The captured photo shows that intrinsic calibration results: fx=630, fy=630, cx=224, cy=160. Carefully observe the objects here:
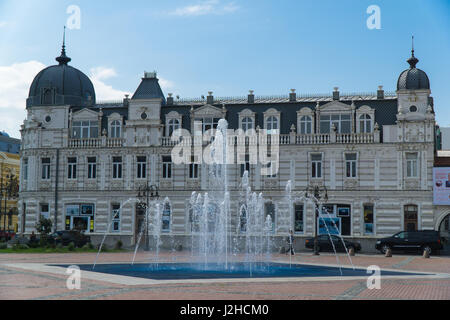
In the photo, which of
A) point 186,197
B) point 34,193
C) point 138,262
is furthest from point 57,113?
point 138,262

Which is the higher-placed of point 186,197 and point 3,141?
point 3,141

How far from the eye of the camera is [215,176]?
159ft

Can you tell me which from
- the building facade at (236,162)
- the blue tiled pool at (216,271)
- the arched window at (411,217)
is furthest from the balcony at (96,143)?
the arched window at (411,217)

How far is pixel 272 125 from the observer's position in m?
48.5

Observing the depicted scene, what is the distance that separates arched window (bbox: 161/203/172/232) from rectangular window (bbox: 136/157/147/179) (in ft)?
9.82

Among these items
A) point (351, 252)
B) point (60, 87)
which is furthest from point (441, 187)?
point (60, 87)

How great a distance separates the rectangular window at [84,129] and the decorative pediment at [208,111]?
866 cm

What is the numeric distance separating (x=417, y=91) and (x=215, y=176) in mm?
16168

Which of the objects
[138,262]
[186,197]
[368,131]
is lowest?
[138,262]

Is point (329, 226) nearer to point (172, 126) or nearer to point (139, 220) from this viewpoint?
point (172, 126)

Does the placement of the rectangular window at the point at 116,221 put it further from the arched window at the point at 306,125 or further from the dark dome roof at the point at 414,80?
the dark dome roof at the point at 414,80

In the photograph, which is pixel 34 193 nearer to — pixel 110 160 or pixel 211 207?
pixel 110 160
